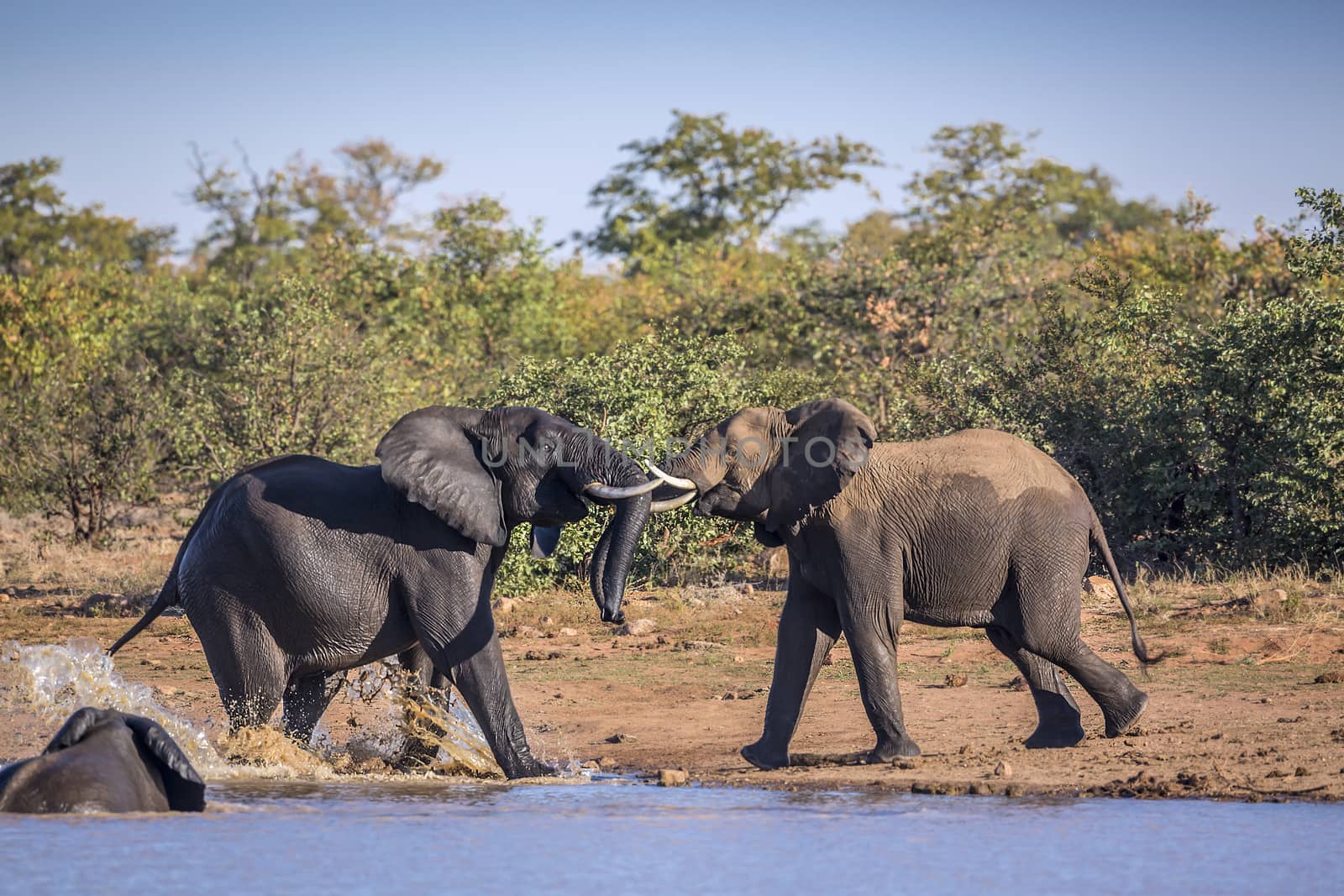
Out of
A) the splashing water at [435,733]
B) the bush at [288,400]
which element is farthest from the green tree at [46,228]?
the splashing water at [435,733]

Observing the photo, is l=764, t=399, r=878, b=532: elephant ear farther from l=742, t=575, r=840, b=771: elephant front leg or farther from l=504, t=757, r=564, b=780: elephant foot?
l=504, t=757, r=564, b=780: elephant foot

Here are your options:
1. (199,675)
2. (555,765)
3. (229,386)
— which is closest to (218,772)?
(555,765)

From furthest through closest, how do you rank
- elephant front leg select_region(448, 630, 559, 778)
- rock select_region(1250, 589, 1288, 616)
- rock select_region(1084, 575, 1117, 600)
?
rock select_region(1084, 575, 1117, 600) < rock select_region(1250, 589, 1288, 616) < elephant front leg select_region(448, 630, 559, 778)

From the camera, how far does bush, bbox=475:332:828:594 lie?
16047 mm

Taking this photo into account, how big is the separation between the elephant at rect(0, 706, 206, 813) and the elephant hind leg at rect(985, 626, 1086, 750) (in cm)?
468

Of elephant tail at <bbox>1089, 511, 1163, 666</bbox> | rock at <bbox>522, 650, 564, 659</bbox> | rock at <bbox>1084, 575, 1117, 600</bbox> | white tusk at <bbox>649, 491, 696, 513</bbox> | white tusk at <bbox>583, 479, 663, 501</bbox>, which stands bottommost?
rock at <bbox>522, 650, 564, 659</bbox>

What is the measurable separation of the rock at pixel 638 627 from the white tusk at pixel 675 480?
4647 millimetres

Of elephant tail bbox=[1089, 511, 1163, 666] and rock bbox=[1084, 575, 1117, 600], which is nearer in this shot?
elephant tail bbox=[1089, 511, 1163, 666]

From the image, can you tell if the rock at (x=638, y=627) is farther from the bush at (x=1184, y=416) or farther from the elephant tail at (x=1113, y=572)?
the elephant tail at (x=1113, y=572)

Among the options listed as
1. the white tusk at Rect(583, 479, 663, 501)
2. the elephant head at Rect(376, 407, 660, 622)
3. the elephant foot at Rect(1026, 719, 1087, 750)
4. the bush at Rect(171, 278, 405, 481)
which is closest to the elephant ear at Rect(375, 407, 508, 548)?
the elephant head at Rect(376, 407, 660, 622)

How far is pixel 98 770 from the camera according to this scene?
791 cm

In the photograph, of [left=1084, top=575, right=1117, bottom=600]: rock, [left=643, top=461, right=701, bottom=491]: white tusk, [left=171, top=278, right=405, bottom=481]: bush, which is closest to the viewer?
[left=643, top=461, right=701, bottom=491]: white tusk

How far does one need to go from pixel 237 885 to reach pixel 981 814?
11.7ft

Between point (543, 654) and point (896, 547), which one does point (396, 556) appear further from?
point (543, 654)
